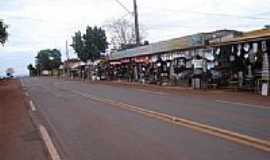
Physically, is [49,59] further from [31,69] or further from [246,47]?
[246,47]

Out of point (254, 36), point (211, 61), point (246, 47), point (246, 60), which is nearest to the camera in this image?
point (254, 36)


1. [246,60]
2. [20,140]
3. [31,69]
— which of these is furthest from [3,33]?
[31,69]

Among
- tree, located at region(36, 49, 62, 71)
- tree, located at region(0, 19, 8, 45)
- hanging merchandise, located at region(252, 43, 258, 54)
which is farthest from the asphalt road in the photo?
tree, located at region(36, 49, 62, 71)

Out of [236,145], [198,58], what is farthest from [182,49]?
[236,145]

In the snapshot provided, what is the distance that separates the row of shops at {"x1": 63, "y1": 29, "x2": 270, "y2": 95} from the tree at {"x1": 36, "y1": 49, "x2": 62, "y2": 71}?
368 feet

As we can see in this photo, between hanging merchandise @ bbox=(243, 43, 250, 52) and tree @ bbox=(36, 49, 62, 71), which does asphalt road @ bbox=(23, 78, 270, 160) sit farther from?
tree @ bbox=(36, 49, 62, 71)

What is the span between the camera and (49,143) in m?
12.5

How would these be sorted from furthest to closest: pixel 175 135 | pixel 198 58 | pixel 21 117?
pixel 198 58 → pixel 21 117 → pixel 175 135

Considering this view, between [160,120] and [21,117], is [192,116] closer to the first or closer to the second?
[160,120]

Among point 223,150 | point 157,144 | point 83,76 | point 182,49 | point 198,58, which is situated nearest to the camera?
point 223,150

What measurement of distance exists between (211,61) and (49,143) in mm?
25068

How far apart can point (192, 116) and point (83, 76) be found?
256 feet

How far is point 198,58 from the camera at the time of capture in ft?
127

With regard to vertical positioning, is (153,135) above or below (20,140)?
above
